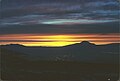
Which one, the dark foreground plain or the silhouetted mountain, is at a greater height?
the silhouetted mountain

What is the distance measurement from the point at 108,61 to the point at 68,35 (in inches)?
36.9

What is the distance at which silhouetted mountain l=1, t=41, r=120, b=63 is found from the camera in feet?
20.8

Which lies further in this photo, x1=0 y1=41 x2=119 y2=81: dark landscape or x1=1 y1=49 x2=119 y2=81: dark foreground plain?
x1=1 y1=49 x2=119 y2=81: dark foreground plain

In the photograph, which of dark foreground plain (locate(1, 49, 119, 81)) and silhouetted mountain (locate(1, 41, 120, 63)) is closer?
silhouetted mountain (locate(1, 41, 120, 63))

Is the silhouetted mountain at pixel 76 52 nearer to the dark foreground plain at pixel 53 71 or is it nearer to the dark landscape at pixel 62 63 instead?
the dark landscape at pixel 62 63

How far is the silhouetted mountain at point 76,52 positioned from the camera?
6.33 m

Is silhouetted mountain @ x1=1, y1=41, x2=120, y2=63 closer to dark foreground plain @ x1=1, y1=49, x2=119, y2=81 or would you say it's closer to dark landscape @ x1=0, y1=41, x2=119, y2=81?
dark landscape @ x1=0, y1=41, x2=119, y2=81

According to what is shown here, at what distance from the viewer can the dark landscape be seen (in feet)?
21.1

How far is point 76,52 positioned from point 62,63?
1.21 ft

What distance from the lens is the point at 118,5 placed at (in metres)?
6.09

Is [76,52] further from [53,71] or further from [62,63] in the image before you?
[53,71]

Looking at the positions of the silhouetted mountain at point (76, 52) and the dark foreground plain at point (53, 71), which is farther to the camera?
the dark foreground plain at point (53, 71)

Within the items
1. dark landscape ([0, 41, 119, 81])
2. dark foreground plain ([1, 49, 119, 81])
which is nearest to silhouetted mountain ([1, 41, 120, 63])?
dark landscape ([0, 41, 119, 81])

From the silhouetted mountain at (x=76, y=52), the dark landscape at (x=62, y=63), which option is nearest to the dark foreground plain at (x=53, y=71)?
the dark landscape at (x=62, y=63)
